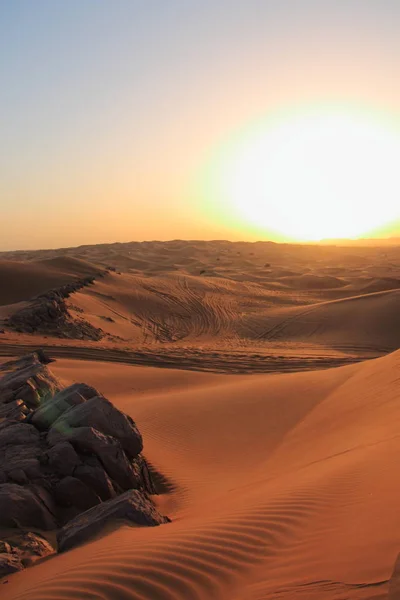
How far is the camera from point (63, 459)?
5953 mm

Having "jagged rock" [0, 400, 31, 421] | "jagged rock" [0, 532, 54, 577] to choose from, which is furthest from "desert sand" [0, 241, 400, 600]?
"jagged rock" [0, 400, 31, 421]

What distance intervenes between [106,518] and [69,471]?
1121 mm

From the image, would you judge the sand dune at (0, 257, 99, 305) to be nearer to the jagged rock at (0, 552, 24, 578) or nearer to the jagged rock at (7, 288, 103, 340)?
the jagged rock at (7, 288, 103, 340)

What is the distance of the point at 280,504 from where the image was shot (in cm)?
475

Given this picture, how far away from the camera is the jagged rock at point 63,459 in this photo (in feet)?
19.4

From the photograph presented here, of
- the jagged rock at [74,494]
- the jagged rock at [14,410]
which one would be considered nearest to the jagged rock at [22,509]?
the jagged rock at [74,494]

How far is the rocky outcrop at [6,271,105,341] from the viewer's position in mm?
18000

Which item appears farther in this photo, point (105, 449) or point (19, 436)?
point (19, 436)

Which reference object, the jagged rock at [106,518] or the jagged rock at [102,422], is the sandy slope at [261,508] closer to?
the jagged rock at [106,518]

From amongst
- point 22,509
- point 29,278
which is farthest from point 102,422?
point 29,278

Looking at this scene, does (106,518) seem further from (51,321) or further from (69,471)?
(51,321)

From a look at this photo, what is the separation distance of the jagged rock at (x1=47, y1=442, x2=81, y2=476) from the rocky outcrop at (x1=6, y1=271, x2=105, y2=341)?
487 inches

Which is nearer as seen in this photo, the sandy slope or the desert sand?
the sandy slope

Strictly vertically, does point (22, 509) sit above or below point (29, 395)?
below
